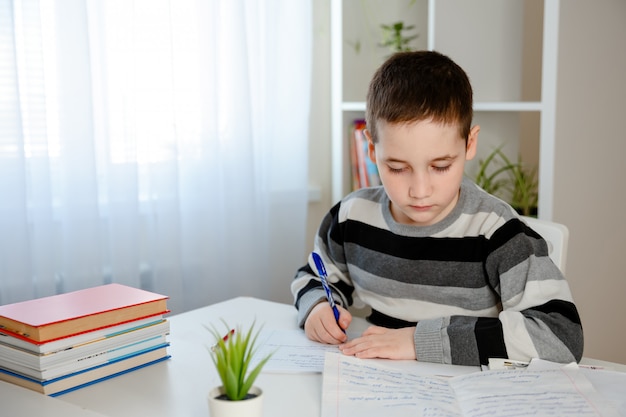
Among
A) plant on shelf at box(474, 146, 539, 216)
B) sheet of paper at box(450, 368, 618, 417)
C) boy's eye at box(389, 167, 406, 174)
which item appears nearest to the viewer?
sheet of paper at box(450, 368, 618, 417)

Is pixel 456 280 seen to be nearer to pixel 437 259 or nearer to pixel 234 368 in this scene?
pixel 437 259

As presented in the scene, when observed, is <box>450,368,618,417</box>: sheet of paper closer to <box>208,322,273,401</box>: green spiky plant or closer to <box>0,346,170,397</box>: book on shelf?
<box>208,322,273,401</box>: green spiky plant

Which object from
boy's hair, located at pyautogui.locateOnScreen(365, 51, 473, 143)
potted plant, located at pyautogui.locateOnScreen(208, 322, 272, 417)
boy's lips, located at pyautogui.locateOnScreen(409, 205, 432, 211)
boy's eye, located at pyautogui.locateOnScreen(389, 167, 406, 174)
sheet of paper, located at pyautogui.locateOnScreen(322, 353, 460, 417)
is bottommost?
sheet of paper, located at pyautogui.locateOnScreen(322, 353, 460, 417)

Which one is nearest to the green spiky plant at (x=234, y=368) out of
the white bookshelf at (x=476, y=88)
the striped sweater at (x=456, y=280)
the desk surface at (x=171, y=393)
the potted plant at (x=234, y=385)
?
the potted plant at (x=234, y=385)

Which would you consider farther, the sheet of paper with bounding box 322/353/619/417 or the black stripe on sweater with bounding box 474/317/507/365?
the black stripe on sweater with bounding box 474/317/507/365

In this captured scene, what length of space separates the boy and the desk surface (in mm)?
137

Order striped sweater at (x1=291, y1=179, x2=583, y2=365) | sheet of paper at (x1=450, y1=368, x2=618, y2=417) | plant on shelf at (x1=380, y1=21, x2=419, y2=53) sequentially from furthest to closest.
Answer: plant on shelf at (x1=380, y1=21, x2=419, y2=53) < striped sweater at (x1=291, y1=179, x2=583, y2=365) < sheet of paper at (x1=450, y1=368, x2=618, y2=417)

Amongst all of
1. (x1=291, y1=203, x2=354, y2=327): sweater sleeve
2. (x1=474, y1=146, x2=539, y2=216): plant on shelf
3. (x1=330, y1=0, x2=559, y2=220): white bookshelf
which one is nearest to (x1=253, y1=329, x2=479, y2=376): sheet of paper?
(x1=291, y1=203, x2=354, y2=327): sweater sleeve

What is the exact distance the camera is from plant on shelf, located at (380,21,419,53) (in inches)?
102

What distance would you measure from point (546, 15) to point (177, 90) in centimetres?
103

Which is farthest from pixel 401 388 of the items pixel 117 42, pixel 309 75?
pixel 309 75

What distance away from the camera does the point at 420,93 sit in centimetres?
124

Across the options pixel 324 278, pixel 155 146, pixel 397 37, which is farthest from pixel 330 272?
pixel 397 37

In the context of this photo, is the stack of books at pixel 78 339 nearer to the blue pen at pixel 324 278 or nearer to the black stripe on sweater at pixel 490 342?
the blue pen at pixel 324 278
